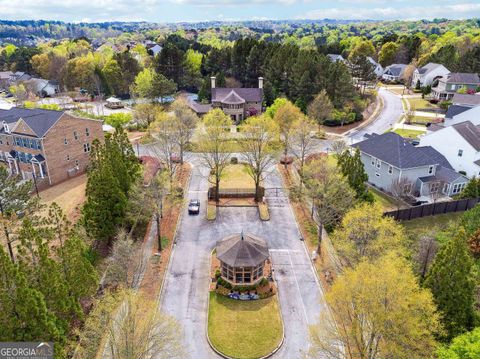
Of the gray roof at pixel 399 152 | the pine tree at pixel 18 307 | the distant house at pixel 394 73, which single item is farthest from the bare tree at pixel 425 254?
the distant house at pixel 394 73

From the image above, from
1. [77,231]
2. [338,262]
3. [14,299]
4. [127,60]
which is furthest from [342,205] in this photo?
[127,60]

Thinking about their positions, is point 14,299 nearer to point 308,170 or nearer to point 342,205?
point 342,205

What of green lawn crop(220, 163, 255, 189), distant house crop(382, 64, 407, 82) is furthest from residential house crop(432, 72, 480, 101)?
green lawn crop(220, 163, 255, 189)

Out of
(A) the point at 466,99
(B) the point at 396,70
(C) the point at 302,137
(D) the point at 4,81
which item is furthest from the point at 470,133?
(D) the point at 4,81

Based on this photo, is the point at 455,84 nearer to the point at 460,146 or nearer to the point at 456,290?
the point at 460,146

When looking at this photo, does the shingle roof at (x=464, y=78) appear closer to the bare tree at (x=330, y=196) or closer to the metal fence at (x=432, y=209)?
the metal fence at (x=432, y=209)
